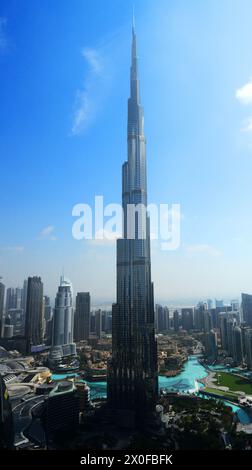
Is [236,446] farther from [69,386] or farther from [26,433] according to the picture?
[26,433]

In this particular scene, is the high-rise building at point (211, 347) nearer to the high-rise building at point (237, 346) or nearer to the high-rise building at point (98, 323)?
the high-rise building at point (237, 346)

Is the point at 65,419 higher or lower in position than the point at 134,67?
lower

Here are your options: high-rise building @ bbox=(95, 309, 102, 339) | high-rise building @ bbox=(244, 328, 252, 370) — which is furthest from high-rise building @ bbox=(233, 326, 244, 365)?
high-rise building @ bbox=(95, 309, 102, 339)

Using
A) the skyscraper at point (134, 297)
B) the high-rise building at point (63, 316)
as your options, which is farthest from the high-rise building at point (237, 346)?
the high-rise building at point (63, 316)

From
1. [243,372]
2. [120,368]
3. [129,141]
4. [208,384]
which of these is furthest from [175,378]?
[129,141]

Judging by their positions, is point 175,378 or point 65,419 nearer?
point 65,419
